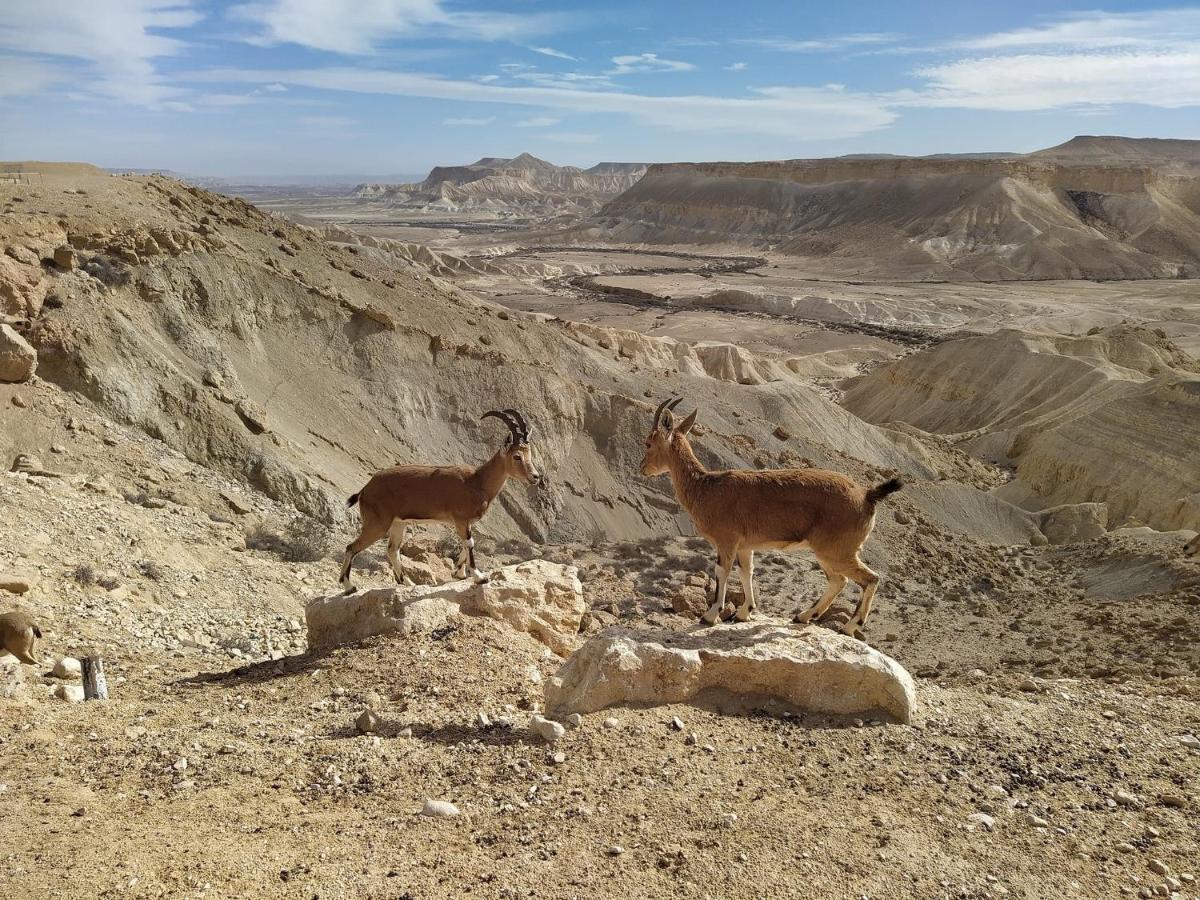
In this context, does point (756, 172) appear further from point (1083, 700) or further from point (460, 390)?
point (1083, 700)

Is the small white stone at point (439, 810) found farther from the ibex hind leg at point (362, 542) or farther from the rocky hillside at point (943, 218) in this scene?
the rocky hillside at point (943, 218)

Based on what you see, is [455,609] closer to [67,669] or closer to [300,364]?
[67,669]

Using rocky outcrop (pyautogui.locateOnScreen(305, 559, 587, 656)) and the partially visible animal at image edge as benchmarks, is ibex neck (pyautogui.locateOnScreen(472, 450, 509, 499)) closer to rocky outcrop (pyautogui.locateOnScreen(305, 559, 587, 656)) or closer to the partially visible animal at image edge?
rocky outcrop (pyautogui.locateOnScreen(305, 559, 587, 656))

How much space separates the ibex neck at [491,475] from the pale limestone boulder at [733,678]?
357cm

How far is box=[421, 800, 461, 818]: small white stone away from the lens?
5648 millimetres

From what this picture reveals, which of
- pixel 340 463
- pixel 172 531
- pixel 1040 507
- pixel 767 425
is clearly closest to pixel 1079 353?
pixel 1040 507

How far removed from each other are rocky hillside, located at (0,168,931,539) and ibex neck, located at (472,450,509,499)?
8.06m

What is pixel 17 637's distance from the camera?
8.49m

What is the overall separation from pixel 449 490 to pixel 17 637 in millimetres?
4571

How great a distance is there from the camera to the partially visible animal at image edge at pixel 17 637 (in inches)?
334

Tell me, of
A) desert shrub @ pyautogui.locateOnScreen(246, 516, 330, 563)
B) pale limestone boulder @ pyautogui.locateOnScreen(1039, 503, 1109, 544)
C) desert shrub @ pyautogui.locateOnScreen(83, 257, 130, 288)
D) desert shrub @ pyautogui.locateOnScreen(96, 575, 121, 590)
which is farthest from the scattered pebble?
pale limestone boulder @ pyautogui.locateOnScreen(1039, 503, 1109, 544)

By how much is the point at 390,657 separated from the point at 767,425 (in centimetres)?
2344

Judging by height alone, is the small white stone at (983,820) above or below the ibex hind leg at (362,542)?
below

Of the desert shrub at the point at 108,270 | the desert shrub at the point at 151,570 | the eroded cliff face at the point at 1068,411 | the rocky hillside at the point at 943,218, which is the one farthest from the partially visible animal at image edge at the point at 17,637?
the rocky hillside at the point at 943,218
